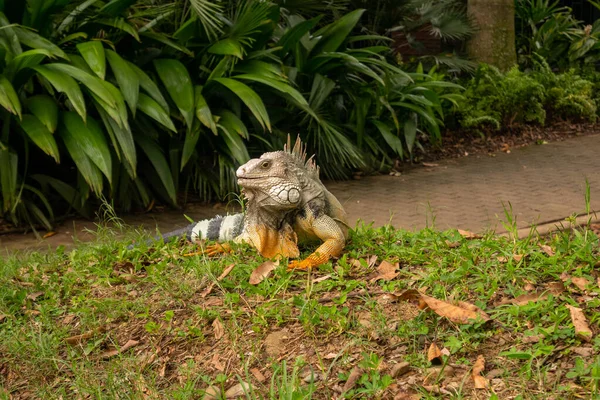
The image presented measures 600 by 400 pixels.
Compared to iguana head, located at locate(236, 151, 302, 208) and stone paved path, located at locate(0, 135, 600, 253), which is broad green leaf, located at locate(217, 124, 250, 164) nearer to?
stone paved path, located at locate(0, 135, 600, 253)

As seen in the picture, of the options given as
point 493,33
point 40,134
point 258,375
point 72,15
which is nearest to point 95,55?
point 72,15

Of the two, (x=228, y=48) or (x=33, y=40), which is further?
(x=228, y=48)

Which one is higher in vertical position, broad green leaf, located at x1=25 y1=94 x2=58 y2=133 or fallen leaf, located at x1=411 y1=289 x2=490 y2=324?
broad green leaf, located at x1=25 y1=94 x2=58 y2=133

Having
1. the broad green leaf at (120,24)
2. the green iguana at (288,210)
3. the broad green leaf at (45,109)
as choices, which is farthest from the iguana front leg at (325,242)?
the broad green leaf at (120,24)

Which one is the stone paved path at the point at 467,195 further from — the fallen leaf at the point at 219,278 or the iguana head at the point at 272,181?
the fallen leaf at the point at 219,278

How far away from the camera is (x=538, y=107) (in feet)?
35.8

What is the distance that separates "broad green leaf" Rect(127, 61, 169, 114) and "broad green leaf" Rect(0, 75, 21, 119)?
1.12 m

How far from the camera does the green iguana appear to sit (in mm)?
3807

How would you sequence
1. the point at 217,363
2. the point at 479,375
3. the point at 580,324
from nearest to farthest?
the point at 479,375
the point at 580,324
the point at 217,363

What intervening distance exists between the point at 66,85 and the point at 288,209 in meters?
2.91

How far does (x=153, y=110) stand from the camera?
255 inches

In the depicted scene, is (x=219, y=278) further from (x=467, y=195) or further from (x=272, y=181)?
(x=467, y=195)

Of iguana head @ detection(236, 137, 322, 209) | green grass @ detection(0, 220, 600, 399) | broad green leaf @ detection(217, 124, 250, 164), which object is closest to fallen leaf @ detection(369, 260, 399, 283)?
green grass @ detection(0, 220, 600, 399)

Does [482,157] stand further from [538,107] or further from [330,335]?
[330,335]
